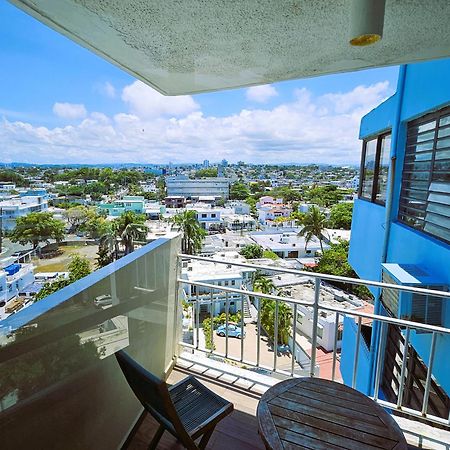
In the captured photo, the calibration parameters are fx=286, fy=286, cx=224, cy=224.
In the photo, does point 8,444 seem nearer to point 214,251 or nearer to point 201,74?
point 201,74

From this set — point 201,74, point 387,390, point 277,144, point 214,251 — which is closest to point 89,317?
point 201,74

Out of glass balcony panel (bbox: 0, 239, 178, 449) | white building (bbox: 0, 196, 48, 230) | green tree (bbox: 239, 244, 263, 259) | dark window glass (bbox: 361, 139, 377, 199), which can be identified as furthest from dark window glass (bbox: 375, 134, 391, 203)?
green tree (bbox: 239, 244, 263, 259)

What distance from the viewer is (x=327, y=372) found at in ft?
42.2

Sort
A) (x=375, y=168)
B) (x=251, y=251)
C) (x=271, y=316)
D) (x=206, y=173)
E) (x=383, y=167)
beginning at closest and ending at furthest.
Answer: (x=383, y=167) < (x=375, y=168) < (x=206, y=173) < (x=271, y=316) < (x=251, y=251)

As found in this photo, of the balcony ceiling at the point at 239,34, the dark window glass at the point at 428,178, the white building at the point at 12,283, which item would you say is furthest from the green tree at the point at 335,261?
the white building at the point at 12,283

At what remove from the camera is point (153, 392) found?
4.50ft

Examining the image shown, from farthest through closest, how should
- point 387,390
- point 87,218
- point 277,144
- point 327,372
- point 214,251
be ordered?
1. point 277,144
2. point 214,251
3. point 327,372
4. point 387,390
5. point 87,218

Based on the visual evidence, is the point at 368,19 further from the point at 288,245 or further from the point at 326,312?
the point at 288,245

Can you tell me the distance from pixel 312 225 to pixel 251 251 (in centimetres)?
649

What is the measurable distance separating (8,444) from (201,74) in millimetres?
2551

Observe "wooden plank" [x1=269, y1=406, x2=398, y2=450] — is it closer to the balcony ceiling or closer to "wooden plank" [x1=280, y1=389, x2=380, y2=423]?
"wooden plank" [x1=280, y1=389, x2=380, y2=423]

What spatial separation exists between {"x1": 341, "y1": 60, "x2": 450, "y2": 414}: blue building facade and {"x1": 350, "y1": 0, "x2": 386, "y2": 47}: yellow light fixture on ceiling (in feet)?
7.17

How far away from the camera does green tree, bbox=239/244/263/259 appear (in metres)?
26.1

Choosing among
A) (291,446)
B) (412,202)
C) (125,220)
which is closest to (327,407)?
(291,446)
